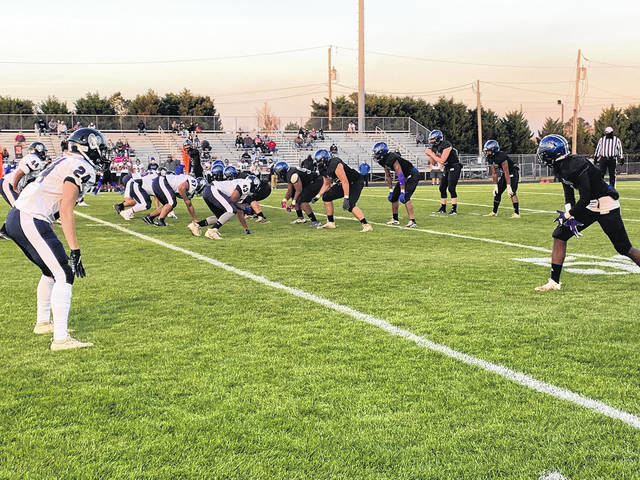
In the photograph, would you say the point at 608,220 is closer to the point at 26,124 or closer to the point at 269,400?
the point at 269,400

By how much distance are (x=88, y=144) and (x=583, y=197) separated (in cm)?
459

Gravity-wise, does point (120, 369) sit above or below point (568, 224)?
below

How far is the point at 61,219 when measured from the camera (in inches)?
193

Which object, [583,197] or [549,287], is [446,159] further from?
[583,197]

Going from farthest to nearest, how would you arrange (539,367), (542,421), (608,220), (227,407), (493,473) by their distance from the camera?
1. (608,220)
2. (539,367)
3. (227,407)
4. (542,421)
5. (493,473)

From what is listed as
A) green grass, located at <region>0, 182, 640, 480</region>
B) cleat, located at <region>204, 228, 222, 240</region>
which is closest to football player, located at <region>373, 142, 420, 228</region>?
cleat, located at <region>204, 228, 222, 240</region>

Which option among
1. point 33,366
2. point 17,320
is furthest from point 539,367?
point 17,320

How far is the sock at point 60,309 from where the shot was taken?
4910 mm

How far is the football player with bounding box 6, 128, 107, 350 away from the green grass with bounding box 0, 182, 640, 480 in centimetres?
39

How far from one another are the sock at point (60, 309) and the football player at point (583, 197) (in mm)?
4525

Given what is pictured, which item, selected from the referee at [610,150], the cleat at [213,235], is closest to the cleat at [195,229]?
the cleat at [213,235]

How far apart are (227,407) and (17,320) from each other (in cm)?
306

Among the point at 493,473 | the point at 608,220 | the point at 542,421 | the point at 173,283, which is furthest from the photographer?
the point at 173,283

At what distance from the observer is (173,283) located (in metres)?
7.51
